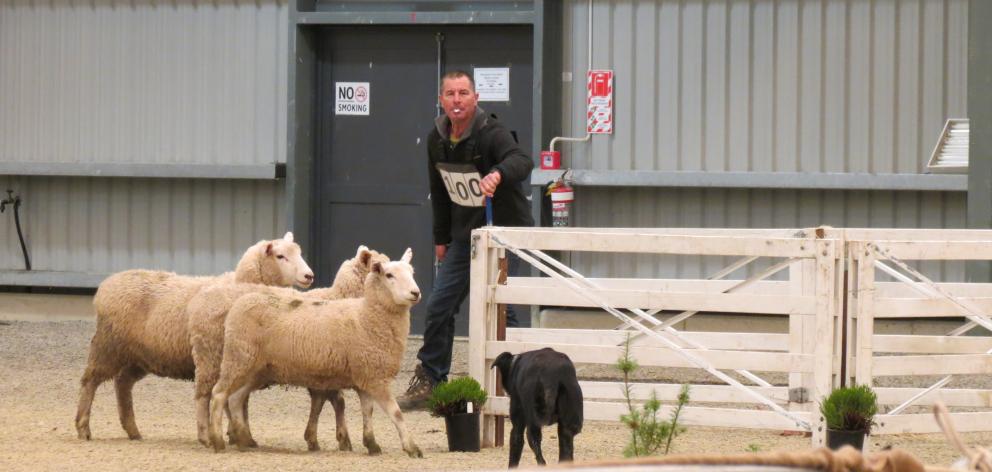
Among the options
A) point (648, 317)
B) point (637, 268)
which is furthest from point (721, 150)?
point (648, 317)

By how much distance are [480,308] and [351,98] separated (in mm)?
6278

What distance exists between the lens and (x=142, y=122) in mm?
13680

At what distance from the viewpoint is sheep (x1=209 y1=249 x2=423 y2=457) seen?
6.88 meters

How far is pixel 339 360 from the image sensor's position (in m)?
6.86

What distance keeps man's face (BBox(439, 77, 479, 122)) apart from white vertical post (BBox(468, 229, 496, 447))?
129cm

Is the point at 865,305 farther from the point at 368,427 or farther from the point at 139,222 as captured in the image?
the point at 139,222

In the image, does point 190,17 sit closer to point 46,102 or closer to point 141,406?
point 46,102

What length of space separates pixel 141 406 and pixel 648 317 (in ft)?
12.2

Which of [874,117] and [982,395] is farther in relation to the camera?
[874,117]

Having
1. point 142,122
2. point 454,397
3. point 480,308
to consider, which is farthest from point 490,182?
point 142,122

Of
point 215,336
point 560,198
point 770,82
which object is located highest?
point 770,82

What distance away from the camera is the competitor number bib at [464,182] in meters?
8.62

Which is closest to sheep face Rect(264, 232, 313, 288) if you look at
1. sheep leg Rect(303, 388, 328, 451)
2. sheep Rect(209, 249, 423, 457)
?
sheep Rect(209, 249, 423, 457)

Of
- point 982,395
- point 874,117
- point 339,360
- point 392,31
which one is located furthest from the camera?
point 392,31
